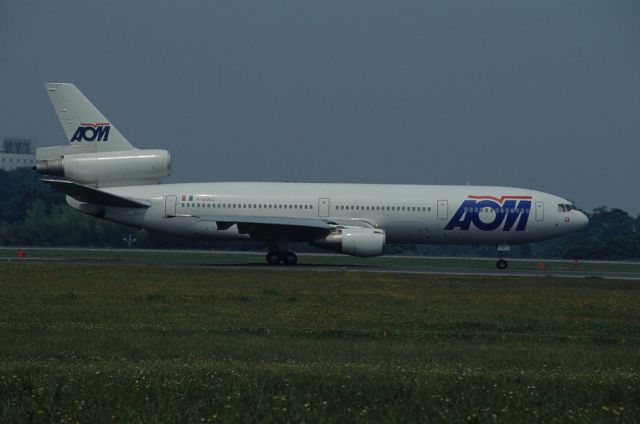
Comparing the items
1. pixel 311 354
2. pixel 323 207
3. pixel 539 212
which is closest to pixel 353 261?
pixel 323 207

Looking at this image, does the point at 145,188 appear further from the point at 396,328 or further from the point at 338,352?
the point at 338,352

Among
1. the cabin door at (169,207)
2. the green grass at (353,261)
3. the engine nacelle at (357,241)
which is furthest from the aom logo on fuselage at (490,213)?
the cabin door at (169,207)

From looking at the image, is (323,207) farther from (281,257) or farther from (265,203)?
(281,257)

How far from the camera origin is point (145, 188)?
42.9m

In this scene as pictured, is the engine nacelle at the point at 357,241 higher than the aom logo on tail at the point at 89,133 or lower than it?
lower

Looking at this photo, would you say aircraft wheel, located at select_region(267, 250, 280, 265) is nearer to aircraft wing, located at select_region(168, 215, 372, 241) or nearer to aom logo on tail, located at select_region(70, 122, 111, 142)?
aircraft wing, located at select_region(168, 215, 372, 241)

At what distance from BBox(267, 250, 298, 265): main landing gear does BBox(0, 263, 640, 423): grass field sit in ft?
45.8

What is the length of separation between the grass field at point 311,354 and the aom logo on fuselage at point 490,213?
553 inches

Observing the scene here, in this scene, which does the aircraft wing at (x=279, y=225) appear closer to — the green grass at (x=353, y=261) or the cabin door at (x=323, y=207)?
the cabin door at (x=323, y=207)

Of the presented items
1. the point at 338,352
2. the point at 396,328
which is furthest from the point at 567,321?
the point at 338,352

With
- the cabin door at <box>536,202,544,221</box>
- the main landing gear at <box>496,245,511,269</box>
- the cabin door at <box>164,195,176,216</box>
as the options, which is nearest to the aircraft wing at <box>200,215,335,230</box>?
the cabin door at <box>164,195,176,216</box>

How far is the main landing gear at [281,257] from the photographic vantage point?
42906 millimetres

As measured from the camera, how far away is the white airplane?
138 feet

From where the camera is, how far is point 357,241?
1583 inches
